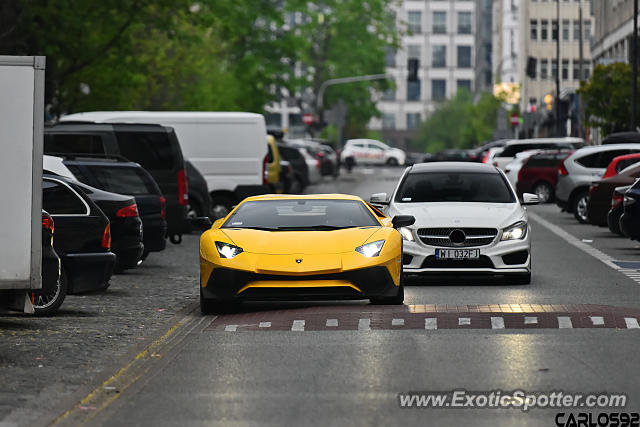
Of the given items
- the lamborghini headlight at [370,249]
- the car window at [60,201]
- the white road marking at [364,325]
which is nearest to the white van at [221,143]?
the car window at [60,201]

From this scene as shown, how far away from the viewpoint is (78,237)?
1700 cm

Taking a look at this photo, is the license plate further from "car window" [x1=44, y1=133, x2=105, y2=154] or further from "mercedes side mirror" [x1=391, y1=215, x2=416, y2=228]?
"car window" [x1=44, y1=133, x2=105, y2=154]

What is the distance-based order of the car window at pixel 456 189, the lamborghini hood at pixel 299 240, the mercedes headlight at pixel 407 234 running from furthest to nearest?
the car window at pixel 456 189
the mercedes headlight at pixel 407 234
the lamborghini hood at pixel 299 240

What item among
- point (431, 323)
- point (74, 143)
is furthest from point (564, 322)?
point (74, 143)

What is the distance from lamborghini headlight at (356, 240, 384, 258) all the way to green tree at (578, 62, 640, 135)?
150ft

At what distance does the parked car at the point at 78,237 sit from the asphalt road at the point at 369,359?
90 cm

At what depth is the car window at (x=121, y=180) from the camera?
22828 mm

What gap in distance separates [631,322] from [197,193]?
15.7 metres

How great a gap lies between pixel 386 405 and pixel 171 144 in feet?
58.0

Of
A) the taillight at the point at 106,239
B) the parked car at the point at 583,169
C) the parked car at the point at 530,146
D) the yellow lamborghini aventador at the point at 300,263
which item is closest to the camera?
the yellow lamborghini aventador at the point at 300,263

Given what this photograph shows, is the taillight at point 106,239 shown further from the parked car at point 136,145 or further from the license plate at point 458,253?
the parked car at point 136,145

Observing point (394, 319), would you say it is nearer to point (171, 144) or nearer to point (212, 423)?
point (212, 423)

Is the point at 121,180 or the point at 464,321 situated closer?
the point at 464,321

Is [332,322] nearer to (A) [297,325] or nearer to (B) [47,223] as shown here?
(A) [297,325]
